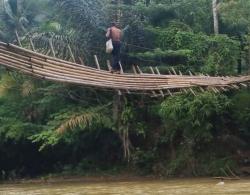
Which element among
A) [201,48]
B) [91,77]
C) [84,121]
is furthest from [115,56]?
[201,48]

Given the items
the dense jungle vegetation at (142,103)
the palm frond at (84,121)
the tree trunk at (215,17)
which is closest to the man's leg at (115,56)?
the dense jungle vegetation at (142,103)

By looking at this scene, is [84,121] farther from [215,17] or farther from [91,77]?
[91,77]

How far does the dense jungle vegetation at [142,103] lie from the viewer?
13.6 meters

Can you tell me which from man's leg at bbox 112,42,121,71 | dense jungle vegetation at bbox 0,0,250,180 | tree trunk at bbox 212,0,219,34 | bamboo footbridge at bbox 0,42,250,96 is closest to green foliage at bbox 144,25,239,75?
dense jungle vegetation at bbox 0,0,250,180

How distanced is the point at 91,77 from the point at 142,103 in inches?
228

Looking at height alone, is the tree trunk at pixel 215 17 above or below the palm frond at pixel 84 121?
above

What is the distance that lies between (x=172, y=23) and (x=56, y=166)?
5.30m

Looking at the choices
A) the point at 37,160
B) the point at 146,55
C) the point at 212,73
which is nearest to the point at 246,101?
the point at 212,73

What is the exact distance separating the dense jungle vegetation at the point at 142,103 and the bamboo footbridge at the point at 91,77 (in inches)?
137

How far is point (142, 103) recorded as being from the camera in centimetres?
1428

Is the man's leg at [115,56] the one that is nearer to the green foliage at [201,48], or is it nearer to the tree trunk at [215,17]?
the green foliage at [201,48]

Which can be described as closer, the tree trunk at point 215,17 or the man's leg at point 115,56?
the man's leg at point 115,56

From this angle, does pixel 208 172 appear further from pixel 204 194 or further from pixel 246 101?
pixel 204 194

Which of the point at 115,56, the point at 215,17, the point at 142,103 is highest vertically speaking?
the point at 215,17
